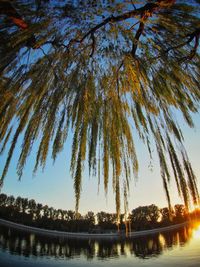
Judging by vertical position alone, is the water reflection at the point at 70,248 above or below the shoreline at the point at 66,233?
below

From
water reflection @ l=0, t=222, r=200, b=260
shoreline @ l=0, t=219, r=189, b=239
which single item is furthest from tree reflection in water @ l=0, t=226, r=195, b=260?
shoreline @ l=0, t=219, r=189, b=239

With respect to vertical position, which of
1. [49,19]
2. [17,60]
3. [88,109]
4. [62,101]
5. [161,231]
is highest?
[161,231]

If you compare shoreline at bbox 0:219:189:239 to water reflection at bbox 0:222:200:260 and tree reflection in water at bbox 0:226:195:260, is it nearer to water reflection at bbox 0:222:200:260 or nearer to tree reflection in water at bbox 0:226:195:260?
water reflection at bbox 0:222:200:260

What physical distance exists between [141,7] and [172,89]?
0.60 meters

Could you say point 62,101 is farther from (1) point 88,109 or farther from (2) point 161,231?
(2) point 161,231

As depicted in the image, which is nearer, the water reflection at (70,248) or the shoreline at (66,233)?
the water reflection at (70,248)

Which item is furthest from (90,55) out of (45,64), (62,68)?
(45,64)

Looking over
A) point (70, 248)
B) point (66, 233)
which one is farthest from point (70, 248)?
point (66, 233)

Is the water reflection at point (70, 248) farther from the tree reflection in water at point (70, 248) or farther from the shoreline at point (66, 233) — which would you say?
the shoreline at point (66, 233)

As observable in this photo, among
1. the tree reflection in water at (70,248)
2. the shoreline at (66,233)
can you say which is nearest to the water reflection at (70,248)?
the tree reflection in water at (70,248)

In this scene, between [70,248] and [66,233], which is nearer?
[70,248]

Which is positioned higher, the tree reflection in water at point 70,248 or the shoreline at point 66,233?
the shoreline at point 66,233

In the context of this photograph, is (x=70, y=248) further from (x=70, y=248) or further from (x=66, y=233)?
(x=66, y=233)

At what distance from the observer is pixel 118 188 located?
4.62ft
